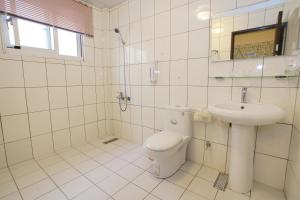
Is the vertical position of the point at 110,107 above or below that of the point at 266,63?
below

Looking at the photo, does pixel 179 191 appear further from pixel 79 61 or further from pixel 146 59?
pixel 79 61

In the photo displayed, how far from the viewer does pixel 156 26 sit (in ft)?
6.49

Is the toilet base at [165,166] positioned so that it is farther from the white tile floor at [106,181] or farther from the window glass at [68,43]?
the window glass at [68,43]

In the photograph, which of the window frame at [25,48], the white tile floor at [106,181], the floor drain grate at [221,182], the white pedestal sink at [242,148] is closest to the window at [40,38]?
the window frame at [25,48]

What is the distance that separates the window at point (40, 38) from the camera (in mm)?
1704

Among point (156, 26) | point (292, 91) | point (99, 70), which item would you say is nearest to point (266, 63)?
point (292, 91)

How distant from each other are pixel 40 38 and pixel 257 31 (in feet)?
8.18

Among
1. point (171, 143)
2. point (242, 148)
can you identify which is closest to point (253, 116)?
point (242, 148)

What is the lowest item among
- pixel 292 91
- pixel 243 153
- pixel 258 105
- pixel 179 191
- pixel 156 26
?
pixel 179 191

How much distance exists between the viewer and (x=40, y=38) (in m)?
1.97

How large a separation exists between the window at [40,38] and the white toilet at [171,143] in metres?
1.75

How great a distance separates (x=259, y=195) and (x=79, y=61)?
8.80 feet

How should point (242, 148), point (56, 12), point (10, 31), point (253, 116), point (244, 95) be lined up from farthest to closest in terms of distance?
point (56, 12), point (10, 31), point (244, 95), point (242, 148), point (253, 116)

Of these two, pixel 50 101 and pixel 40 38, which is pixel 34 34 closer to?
pixel 40 38
